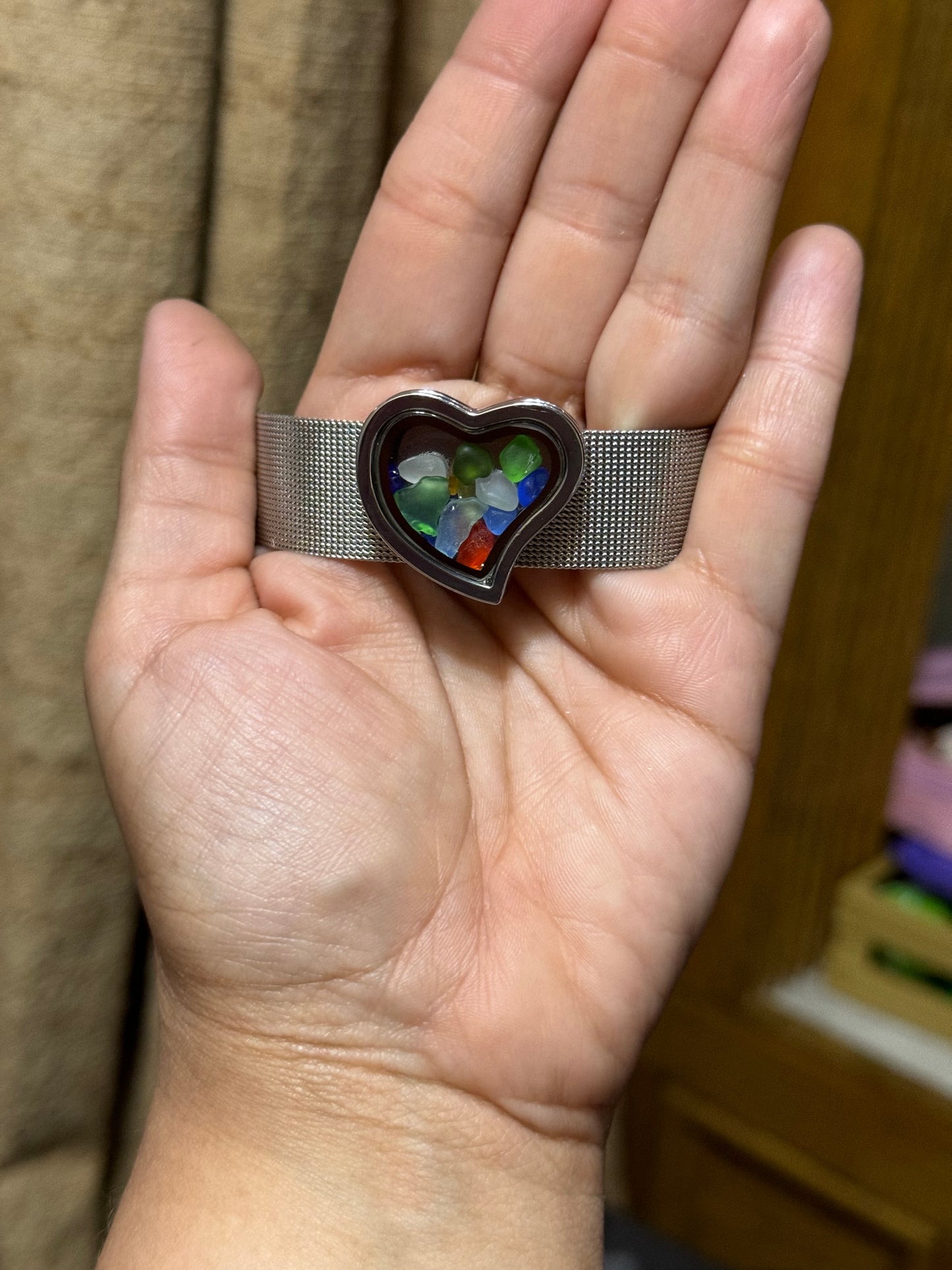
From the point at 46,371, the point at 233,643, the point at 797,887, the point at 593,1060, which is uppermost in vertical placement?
the point at 46,371

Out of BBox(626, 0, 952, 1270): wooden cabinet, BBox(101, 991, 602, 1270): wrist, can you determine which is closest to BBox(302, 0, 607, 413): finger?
BBox(626, 0, 952, 1270): wooden cabinet

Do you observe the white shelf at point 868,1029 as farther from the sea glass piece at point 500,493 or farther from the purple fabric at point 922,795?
the sea glass piece at point 500,493

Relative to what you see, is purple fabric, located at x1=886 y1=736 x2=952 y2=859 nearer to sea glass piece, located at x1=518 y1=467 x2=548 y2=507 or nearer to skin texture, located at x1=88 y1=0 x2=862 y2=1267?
skin texture, located at x1=88 y1=0 x2=862 y2=1267

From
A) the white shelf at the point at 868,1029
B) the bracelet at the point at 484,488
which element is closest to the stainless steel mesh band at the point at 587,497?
the bracelet at the point at 484,488

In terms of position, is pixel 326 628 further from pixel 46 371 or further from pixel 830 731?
pixel 830 731

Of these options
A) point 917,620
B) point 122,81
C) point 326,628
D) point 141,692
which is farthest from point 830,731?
point 122,81

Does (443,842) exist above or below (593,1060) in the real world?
above
